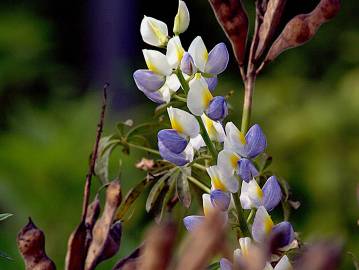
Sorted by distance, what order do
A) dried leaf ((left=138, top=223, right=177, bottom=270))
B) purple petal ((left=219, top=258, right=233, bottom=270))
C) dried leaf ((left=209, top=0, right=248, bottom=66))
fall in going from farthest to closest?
dried leaf ((left=209, top=0, right=248, bottom=66)) → purple petal ((left=219, top=258, right=233, bottom=270)) → dried leaf ((left=138, top=223, right=177, bottom=270))

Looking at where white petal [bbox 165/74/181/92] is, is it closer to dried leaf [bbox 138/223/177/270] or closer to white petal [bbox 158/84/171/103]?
white petal [bbox 158/84/171/103]

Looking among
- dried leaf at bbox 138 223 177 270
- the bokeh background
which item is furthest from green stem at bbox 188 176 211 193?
the bokeh background

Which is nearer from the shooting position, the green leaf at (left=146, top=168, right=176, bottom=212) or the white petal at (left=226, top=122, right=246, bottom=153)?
the white petal at (left=226, top=122, right=246, bottom=153)

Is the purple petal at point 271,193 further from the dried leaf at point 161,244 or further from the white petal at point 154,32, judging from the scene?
the dried leaf at point 161,244

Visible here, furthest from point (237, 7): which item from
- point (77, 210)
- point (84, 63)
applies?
point (84, 63)

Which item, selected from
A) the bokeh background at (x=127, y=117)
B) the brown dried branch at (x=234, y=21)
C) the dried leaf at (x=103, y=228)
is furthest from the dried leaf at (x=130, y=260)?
the bokeh background at (x=127, y=117)

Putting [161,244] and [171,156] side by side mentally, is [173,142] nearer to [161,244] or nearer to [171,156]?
[171,156]
